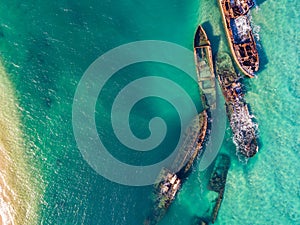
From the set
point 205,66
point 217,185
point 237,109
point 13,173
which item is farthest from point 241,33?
point 13,173

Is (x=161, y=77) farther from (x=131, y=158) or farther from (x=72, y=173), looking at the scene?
Result: (x=72, y=173)

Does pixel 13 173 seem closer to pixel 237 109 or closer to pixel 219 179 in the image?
pixel 219 179

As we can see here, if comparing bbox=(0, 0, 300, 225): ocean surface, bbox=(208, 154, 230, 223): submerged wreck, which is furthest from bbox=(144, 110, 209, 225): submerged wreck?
bbox=(208, 154, 230, 223): submerged wreck

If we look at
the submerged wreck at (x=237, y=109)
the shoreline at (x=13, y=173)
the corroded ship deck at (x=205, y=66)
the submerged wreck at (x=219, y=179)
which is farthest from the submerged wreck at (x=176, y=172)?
the shoreline at (x=13, y=173)

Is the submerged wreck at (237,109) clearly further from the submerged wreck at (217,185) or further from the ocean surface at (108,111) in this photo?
the submerged wreck at (217,185)

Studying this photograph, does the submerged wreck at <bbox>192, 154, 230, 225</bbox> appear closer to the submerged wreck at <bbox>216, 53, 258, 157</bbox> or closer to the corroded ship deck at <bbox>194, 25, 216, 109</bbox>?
the submerged wreck at <bbox>216, 53, 258, 157</bbox>

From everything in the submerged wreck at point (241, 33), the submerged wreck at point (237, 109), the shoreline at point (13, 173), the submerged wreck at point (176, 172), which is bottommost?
the shoreline at point (13, 173)
